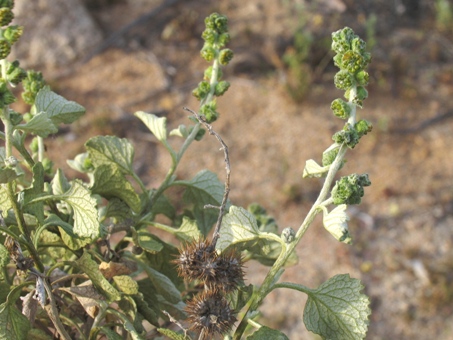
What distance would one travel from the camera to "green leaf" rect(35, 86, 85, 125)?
98 centimetres

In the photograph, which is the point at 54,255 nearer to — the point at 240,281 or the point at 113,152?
the point at 113,152

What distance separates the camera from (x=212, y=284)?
2.86 ft

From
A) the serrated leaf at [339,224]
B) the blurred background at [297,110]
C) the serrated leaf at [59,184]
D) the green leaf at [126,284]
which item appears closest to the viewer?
the serrated leaf at [339,224]

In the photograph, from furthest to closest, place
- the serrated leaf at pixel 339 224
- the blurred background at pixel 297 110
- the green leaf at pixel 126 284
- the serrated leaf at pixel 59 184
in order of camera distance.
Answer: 1. the blurred background at pixel 297 110
2. the serrated leaf at pixel 59 184
3. the green leaf at pixel 126 284
4. the serrated leaf at pixel 339 224

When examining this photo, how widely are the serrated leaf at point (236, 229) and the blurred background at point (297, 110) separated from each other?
3.12 metres

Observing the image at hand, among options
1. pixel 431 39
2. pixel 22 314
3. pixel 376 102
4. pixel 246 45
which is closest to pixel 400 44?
pixel 431 39

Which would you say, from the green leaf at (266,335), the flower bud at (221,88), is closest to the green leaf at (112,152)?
the flower bud at (221,88)

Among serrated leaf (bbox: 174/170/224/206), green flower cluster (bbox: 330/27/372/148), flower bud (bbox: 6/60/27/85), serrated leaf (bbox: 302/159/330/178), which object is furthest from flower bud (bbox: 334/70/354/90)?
flower bud (bbox: 6/60/27/85)

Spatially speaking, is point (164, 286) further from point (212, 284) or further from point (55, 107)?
point (55, 107)

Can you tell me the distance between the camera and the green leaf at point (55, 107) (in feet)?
3.20

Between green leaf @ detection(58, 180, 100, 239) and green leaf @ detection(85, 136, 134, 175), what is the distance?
0.15 meters

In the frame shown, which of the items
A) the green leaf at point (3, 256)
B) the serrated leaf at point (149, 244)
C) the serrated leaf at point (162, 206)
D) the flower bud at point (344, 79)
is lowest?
the serrated leaf at point (162, 206)

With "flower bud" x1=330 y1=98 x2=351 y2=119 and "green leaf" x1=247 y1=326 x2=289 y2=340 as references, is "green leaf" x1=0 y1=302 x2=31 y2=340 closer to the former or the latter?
"green leaf" x1=247 y1=326 x2=289 y2=340

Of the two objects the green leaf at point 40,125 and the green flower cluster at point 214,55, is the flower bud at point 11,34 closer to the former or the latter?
the green leaf at point 40,125
